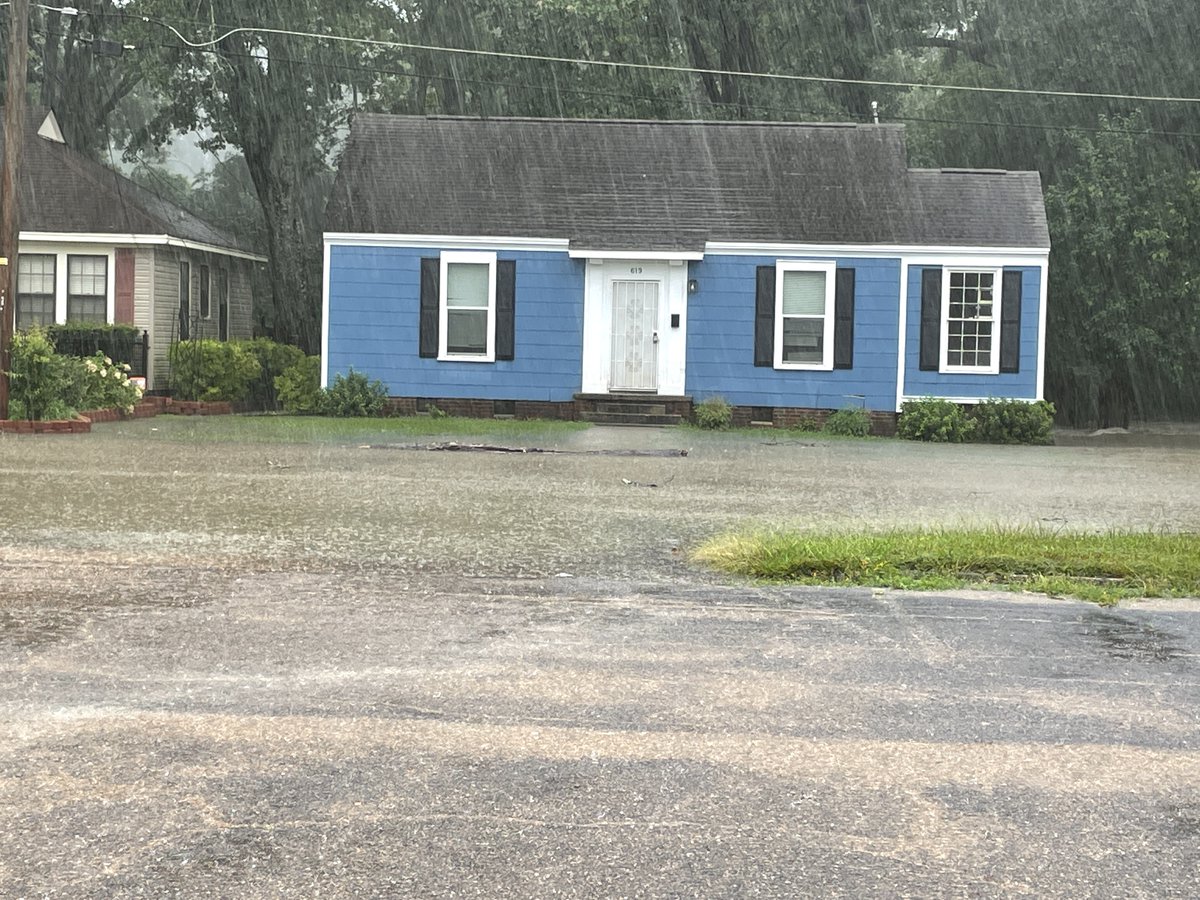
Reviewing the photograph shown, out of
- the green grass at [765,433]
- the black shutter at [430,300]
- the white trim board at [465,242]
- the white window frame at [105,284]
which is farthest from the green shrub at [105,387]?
the green grass at [765,433]

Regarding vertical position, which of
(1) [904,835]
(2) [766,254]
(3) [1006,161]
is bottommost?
(1) [904,835]

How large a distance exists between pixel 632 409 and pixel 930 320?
5186 mm

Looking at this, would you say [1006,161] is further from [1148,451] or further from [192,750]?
[192,750]

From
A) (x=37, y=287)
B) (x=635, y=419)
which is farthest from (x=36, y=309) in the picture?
(x=635, y=419)

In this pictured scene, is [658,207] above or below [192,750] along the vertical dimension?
above

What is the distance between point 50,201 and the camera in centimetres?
2775

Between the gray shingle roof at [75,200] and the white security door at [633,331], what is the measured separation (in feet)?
28.2

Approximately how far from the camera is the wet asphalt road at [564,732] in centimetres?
390

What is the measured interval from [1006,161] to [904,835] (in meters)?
31.4

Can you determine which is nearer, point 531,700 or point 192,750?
point 192,750

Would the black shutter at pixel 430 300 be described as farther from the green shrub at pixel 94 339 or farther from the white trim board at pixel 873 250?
the green shrub at pixel 94 339

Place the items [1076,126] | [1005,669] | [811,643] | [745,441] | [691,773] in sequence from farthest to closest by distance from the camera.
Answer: [1076,126]
[745,441]
[811,643]
[1005,669]
[691,773]

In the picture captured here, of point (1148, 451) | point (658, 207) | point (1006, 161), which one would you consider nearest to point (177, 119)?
point (658, 207)

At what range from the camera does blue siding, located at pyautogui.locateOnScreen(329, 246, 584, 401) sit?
25406 millimetres
